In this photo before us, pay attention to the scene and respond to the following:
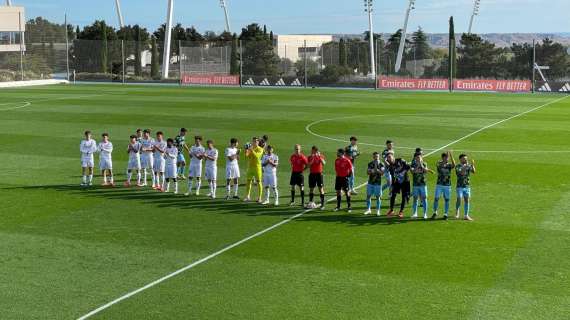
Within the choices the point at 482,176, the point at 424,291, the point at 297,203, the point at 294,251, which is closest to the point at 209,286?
the point at 294,251

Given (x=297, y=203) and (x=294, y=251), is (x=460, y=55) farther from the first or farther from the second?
(x=294, y=251)

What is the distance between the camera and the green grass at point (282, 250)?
41.3 ft

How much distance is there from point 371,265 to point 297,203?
6.31m

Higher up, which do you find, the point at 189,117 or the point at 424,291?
the point at 189,117

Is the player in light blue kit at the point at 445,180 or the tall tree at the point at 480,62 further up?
the tall tree at the point at 480,62

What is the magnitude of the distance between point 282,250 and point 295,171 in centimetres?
491

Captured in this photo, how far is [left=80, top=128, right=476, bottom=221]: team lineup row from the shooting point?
18875 millimetres

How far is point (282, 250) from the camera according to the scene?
52.1 feet

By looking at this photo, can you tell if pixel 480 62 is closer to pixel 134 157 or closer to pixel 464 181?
pixel 134 157

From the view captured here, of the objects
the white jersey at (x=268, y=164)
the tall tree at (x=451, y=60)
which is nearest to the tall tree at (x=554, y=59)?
the tall tree at (x=451, y=60)

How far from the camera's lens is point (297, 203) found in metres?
20.8

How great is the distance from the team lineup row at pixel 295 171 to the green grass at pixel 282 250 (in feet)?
2.25

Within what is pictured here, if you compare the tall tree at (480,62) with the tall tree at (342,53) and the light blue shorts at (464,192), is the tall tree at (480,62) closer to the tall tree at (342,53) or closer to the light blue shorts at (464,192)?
the tall tree at (342,53)

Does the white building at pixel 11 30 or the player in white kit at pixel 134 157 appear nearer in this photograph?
the player in white kit at pixel 134 157
